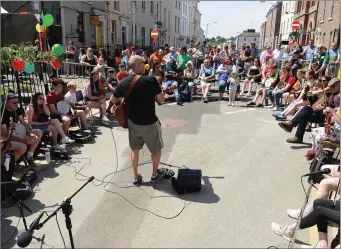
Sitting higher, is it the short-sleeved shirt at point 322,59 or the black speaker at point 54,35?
the black speaker at point 54,35

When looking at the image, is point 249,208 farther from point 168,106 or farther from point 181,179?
point 168,106

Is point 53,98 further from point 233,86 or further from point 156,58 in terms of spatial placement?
point 156,58

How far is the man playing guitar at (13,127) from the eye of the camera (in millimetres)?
4707

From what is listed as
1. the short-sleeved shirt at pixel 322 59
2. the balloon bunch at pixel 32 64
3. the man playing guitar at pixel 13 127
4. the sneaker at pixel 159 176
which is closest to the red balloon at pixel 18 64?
the balloon bunch at pixel 32 64

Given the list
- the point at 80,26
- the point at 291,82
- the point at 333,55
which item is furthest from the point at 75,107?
the point at 80,26

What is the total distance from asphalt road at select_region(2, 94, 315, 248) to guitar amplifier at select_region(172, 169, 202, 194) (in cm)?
10

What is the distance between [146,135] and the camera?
441cm

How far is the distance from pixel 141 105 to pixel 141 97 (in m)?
0.13

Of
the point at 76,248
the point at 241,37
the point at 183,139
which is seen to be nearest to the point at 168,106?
the point at 183,139

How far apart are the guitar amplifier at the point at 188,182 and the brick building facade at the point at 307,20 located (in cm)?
3251

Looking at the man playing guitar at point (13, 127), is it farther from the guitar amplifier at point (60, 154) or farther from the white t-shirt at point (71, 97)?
the white t-shirt at point (71, 97)

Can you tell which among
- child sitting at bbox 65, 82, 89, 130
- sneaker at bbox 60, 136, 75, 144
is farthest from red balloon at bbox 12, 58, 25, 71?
sneaker at bbox 60, 136, 75, 144

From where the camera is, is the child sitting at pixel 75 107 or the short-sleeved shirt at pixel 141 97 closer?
the short-sleeved shirt at pixel 141 97

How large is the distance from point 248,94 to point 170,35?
32.1 m
